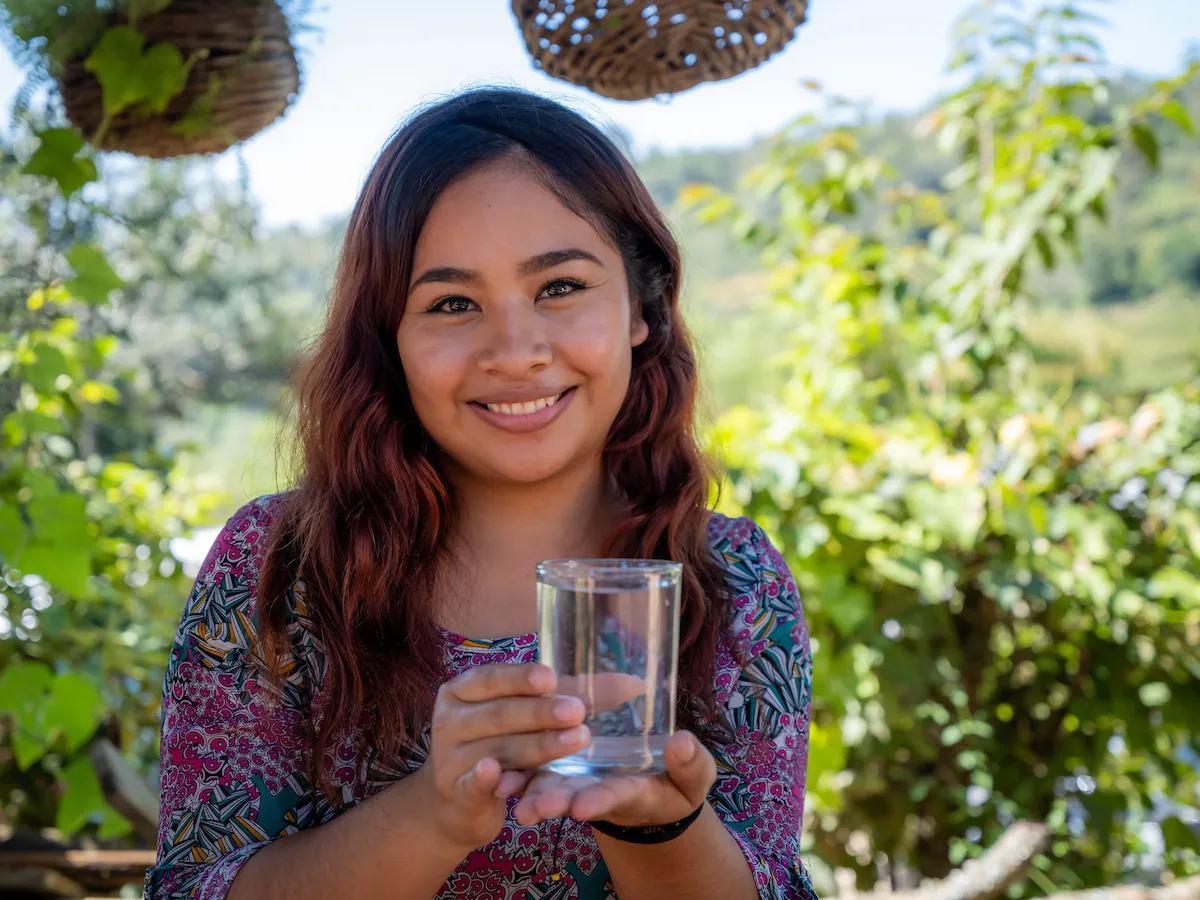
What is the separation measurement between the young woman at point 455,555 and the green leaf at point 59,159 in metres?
0.65

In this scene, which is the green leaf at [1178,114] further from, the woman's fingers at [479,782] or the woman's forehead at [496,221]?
the woman's fingers at [479,782]

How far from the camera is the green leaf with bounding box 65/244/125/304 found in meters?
1.85

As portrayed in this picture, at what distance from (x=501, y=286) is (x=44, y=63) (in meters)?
0.98

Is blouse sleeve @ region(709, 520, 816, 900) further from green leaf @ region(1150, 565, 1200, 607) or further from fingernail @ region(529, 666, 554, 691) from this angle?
green leaf @ region(1150, 565, 1200, 607)

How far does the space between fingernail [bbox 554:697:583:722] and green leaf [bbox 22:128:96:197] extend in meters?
1.38

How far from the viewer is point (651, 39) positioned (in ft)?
5.50

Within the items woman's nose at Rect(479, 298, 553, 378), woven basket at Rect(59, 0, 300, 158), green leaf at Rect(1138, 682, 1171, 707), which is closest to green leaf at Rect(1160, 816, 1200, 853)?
green leaf at Rect(1138, 682, 1171, 707)

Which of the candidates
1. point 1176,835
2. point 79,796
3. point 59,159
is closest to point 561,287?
point 59,159

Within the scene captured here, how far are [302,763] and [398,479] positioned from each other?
329mm

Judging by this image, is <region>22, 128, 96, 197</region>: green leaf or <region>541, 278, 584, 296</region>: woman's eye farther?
<region>22, 128, 96, 197</region>: green leaf

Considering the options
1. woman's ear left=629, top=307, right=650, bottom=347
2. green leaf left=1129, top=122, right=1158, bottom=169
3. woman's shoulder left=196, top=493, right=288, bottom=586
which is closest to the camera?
woman's shoulder left=196, top=493, right=288, bottom=586

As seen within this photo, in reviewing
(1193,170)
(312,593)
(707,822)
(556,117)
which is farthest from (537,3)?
(1193,170)

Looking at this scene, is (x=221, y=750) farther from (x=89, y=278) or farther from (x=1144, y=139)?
(x=1144, y=139)

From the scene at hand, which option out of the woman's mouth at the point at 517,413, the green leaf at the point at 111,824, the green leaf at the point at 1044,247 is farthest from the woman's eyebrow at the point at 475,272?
the green leaf at the point at 1044,247
